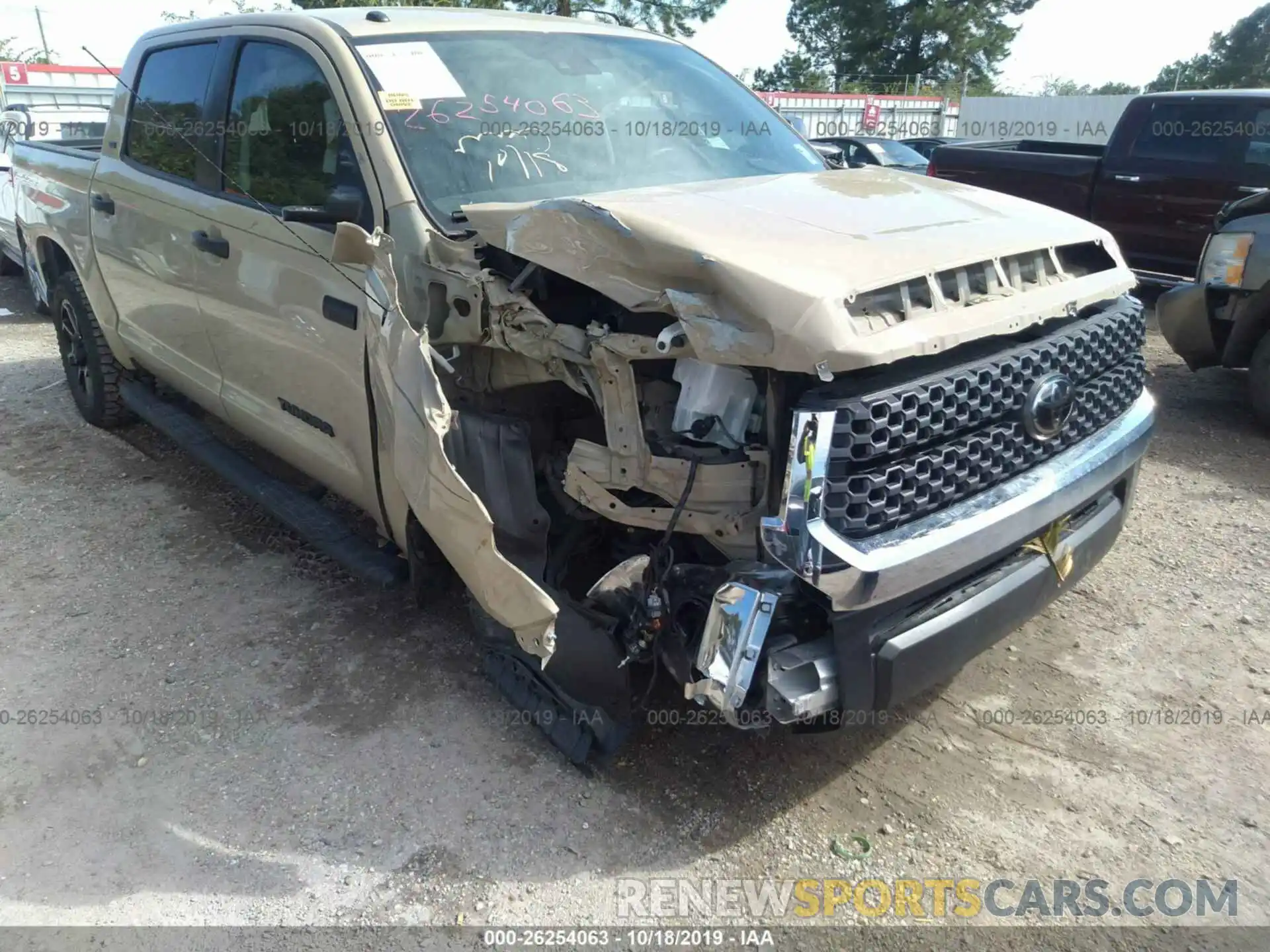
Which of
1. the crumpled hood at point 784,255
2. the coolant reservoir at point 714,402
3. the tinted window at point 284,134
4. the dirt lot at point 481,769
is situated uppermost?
the tinted window at point 284,134

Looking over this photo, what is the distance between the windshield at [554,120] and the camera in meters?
3.00

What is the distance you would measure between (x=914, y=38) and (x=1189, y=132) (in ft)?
124

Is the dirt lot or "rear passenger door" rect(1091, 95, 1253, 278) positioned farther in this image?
"rear passenger door" rect(1091, 95, 1253, 278)

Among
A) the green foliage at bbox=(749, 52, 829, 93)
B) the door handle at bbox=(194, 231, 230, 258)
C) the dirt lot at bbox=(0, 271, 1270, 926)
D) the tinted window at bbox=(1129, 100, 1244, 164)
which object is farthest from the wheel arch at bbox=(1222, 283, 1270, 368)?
the green foliage at bbox=(749, 52, 829, 93)

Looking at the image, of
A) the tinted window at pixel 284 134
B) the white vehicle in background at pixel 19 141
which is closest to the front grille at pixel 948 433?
the tinted window at pixel 284 134

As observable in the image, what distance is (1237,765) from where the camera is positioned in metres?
2.77

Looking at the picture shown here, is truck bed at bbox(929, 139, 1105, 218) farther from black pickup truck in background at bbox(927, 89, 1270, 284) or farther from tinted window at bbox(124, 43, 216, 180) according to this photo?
tinted window at bbox(124, 43, 216, 180)

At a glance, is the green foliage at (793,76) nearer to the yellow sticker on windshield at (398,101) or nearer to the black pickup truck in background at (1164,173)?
the black pickup truck in background at (1164,173)

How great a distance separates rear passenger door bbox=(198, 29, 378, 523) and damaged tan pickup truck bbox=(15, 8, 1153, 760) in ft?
0.05

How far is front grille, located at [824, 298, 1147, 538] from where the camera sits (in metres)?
2.10

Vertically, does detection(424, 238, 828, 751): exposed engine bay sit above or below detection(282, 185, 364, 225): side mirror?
below

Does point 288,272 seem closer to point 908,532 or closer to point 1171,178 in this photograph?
point 908,532

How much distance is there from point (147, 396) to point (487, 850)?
3646 mm

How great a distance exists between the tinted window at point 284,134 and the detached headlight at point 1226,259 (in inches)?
187
